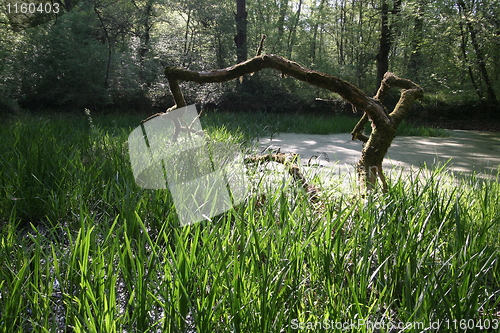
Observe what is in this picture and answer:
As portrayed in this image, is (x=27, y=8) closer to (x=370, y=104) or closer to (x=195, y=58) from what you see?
(x=195, y=58)

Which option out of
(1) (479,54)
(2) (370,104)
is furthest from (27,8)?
(1) (479,54)

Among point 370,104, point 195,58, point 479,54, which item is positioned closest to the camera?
point 370,104

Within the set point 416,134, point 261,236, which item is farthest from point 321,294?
point 416,134

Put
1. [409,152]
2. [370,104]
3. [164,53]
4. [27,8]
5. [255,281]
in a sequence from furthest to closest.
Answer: [164,53], [27,8], [409,152], [370,104], [255,281]

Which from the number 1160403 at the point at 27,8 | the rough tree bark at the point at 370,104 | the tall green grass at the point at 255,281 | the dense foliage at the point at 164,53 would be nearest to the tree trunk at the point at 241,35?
the dense foliage at the point at 164,53

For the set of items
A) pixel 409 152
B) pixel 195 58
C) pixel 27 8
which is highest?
pixel 27 8

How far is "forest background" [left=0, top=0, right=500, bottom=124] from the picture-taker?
5902mm

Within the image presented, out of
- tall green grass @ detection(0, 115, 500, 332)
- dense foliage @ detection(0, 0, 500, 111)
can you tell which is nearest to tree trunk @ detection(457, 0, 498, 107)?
dense foliage @ detection(0, 0, 500, 111)

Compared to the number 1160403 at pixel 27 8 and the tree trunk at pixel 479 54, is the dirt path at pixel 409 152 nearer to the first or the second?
the tree trunk at pixel 479 54

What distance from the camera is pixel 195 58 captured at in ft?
24.9

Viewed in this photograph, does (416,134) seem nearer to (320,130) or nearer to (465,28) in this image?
(320,130)

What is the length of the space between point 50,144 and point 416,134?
475cm

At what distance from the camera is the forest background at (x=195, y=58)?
19.4ft

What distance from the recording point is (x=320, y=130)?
4914mm
